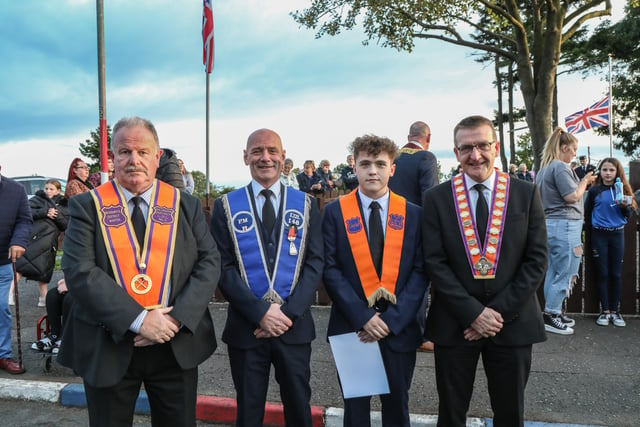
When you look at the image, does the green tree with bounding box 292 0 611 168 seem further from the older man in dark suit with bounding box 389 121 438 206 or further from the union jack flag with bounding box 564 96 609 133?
A: the older man in dark suit with bounding box 389 121 438 206

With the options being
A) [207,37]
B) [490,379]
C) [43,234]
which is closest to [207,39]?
[207,37]

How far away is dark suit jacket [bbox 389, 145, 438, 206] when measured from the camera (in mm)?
4551

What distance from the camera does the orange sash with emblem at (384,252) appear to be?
2811 millimetres

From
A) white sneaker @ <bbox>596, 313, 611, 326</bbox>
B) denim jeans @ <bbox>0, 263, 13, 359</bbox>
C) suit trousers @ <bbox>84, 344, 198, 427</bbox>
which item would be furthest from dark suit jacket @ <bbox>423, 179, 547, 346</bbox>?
denim jeans @ <bbox>0, 263, 13, 359</bbox>

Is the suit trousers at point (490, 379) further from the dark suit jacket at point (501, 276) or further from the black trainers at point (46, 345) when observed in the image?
the black trainers at point (46, 345)

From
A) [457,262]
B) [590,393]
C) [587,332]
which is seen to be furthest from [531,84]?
[457,262]

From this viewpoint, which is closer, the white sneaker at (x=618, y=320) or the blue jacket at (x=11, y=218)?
the blue jacket at (x=11, y=218)

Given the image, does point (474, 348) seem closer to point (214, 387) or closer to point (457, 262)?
point (457, 262)

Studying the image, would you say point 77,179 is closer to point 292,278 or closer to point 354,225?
point 292,278

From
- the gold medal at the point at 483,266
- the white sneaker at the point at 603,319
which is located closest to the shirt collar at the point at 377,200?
the gold medal at the point at 483,266

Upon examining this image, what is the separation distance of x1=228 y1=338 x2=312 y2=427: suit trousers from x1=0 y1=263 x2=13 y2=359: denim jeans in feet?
10.2

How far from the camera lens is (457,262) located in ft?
8.95

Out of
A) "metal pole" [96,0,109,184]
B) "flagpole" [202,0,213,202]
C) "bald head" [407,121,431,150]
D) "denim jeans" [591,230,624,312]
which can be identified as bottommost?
"denim jeans" [591,230,624,312]

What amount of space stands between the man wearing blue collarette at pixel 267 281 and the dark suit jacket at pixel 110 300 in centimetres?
22
